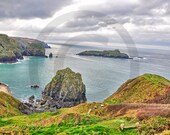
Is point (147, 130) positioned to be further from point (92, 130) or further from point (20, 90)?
point (20, 90)

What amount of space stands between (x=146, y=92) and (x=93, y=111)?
22199mm

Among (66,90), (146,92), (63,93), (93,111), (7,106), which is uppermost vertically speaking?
(146,92)

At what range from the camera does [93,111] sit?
54.8m

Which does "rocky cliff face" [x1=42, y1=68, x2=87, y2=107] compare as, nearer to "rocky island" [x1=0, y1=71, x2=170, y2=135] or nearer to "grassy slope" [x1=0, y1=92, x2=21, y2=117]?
"rocky island" [x1=0, y1=71, x2=170, y2=135]

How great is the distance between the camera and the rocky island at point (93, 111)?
27453 mm

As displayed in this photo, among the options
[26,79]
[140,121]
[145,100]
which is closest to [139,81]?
[145,100]

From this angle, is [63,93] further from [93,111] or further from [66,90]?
[93,111]

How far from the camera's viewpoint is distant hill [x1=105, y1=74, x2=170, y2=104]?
216 feet

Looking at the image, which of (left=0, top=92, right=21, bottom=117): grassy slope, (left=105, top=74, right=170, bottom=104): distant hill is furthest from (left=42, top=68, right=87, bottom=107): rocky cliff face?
(left=105, top=74, right=170, bottom=104): distant hill

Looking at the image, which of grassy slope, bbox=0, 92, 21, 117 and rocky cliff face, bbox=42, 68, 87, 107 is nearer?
grassy slope, bbox=0, 92, 21, 117

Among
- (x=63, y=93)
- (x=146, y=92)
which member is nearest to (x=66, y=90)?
(x=63, y=93)

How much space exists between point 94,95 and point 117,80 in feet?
157

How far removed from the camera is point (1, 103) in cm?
7594

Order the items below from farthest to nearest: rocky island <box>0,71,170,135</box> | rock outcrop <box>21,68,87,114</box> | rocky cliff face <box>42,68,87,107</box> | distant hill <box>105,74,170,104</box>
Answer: rocky cliff face <box>42,68,87,107</box>, rock outcrop <box>21,68,87,114</box>, distant hill <box>105,74,170,104</box>, rocky island <box>0,71,170,135</box>
